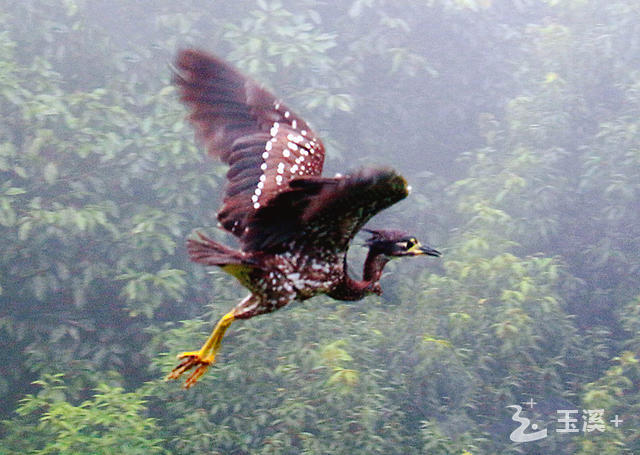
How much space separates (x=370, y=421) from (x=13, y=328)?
221 centimetres

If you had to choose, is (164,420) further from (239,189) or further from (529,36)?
(529,36)

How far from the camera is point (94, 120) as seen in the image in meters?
5.86

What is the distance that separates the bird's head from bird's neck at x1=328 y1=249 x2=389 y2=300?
30 millimetres

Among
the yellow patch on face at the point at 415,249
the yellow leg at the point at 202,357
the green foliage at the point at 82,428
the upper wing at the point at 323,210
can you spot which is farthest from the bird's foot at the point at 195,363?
the green foliage at the point at 82,428

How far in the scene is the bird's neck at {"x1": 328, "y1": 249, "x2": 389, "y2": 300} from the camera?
305cm

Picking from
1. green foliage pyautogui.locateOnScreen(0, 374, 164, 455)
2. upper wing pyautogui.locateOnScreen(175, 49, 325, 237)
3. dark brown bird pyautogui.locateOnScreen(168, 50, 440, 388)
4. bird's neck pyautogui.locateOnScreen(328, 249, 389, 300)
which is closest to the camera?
dark brown bird pyautogui.locateOnScreen(168, 50, 440, 388)

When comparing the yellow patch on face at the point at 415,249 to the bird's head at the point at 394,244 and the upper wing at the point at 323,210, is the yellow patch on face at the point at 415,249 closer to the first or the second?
the bird's head at the point at 394,244

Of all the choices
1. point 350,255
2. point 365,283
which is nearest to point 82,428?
point 350,255

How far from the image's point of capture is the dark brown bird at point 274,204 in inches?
102

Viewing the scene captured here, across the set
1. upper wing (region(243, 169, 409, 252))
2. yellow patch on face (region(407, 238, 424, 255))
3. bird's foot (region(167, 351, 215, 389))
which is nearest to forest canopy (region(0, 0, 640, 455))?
bird's foot (region(167, 351, 215, 389))

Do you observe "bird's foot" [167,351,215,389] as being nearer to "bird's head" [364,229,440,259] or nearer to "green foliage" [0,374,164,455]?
"bird's head" [364,229,440,259]

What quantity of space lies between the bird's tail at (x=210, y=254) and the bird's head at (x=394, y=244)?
548mm

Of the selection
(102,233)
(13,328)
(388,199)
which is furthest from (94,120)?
(388,199)

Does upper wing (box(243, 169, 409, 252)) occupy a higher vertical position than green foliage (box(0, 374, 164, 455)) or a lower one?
higher
